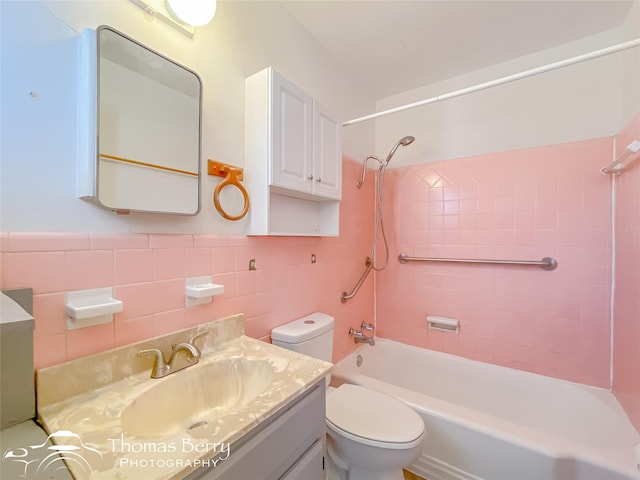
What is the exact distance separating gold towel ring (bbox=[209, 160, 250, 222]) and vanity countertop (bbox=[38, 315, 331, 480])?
449 mm

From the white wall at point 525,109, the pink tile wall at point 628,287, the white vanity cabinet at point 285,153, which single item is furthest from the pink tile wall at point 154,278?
the pink tile wall at point 628,287

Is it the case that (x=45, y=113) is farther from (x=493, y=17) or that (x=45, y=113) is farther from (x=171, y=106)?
(x=493, y=17)

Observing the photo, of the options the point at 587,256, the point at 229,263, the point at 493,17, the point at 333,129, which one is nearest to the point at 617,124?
the point at 587,256

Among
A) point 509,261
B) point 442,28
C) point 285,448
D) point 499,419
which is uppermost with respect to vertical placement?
point 442,28

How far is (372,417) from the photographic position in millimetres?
1234

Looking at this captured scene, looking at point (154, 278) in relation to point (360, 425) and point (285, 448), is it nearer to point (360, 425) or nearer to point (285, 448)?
point (285, 448)

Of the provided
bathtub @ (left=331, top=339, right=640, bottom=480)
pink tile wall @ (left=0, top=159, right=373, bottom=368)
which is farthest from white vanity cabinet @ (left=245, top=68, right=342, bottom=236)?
bathtub @ (left=331, top=339, right=640, bottom=480)

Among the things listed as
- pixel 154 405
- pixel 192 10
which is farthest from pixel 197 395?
pixel 192 10

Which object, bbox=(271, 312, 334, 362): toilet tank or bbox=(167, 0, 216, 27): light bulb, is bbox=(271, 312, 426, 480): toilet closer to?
bbox=(271, 312, 334, 362): toilet tank

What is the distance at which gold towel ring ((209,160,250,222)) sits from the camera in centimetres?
110

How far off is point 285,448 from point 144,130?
3.52 feet

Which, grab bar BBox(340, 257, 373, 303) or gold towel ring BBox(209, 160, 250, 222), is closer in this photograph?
gold towel ring BBox(209, 160, 250, 222)

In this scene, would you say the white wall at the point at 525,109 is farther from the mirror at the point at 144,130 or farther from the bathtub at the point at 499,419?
the mirror at the point at 144,130

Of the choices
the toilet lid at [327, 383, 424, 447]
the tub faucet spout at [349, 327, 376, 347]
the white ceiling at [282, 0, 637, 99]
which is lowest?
the toilet lid at [327, 383, 424, 447]
